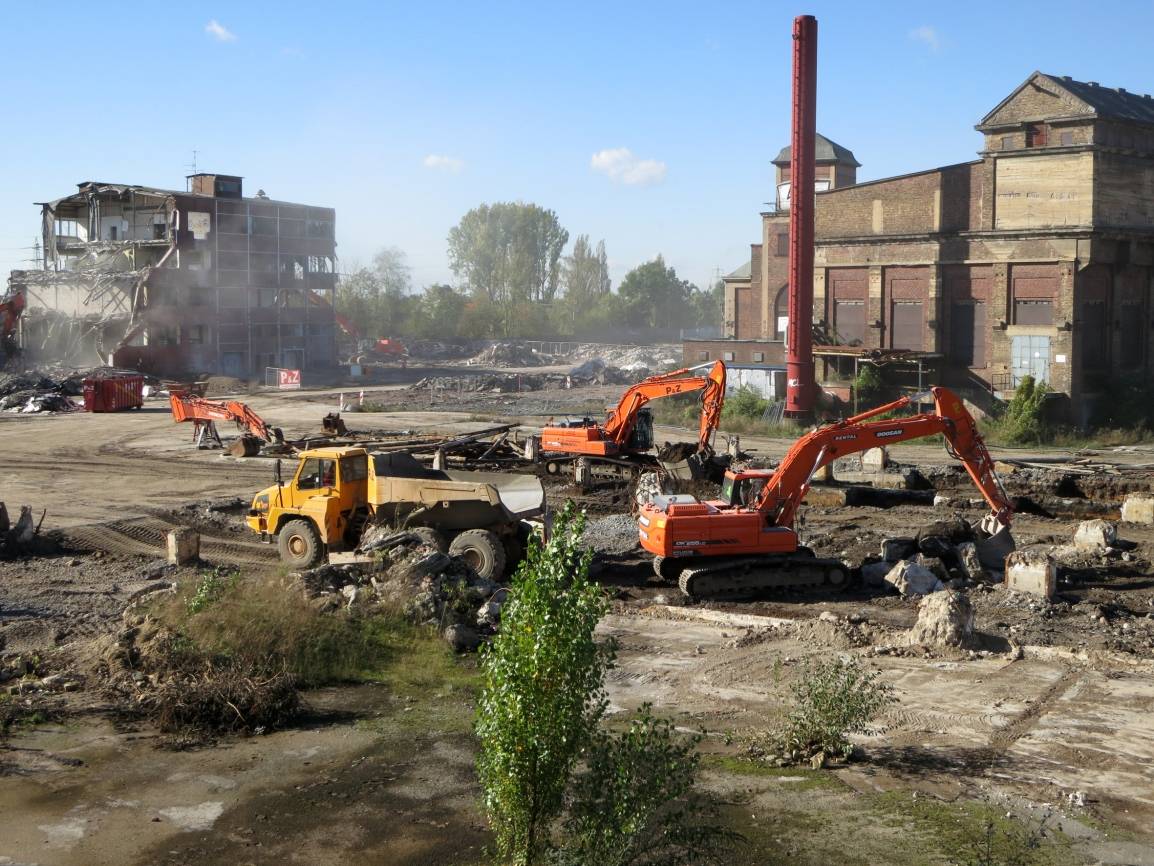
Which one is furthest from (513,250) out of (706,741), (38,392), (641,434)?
(706,741)

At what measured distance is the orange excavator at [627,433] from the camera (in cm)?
3206

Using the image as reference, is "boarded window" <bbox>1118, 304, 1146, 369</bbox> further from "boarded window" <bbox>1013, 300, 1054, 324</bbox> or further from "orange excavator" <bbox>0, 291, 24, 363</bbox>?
"orange excavator" <bbox>0, 291, 24, 363</bbox>

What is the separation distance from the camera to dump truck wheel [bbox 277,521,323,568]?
2136 centimetres

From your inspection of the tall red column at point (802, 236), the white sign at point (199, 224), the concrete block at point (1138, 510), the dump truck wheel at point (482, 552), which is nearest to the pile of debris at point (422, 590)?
the dump truck wheel at point (482, 552)

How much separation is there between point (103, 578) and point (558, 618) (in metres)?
15.3

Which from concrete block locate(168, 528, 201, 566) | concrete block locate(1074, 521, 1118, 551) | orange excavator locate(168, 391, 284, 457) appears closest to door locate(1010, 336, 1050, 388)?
concrete block locate(1074, 521, 1118, 551)

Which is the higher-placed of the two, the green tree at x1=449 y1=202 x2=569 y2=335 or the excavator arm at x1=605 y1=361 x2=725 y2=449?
the green tree at x1=449 y1=202 x2=569 y2=335

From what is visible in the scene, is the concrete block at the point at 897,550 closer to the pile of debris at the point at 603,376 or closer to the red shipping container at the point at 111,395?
the red shipping container at the point at 111,395

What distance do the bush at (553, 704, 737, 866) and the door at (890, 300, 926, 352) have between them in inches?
1589

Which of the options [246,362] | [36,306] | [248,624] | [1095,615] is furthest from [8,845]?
[36,306]

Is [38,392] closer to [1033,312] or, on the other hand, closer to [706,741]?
[1033,312]

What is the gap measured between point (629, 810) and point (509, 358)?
8200cm

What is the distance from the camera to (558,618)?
850 centimetres

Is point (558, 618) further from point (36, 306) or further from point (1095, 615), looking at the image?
point (36, 306)
